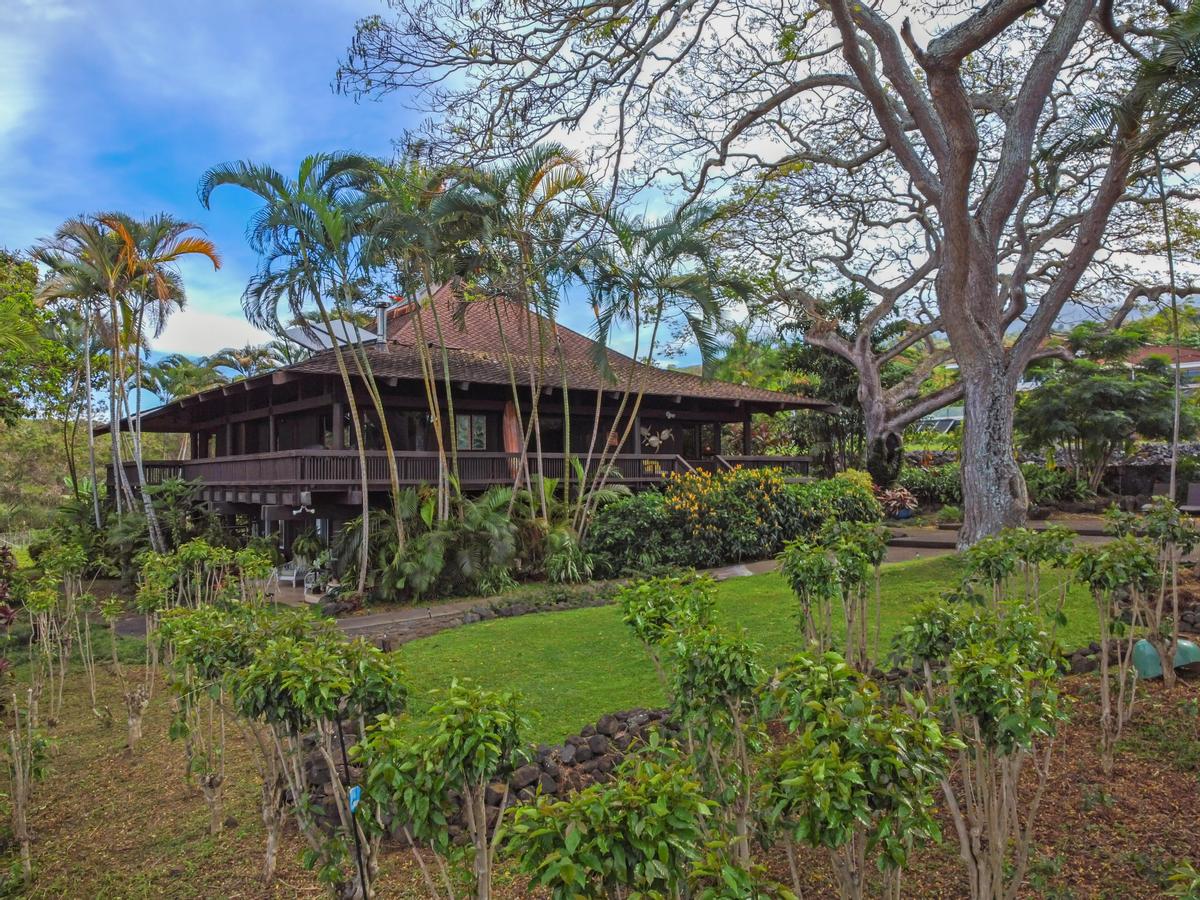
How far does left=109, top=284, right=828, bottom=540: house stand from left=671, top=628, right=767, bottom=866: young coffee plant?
34.2ft

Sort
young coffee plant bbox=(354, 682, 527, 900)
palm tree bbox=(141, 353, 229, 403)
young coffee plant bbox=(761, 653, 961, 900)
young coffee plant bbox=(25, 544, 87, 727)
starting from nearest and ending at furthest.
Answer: young coffee plant bbox=(761, 653, 961, 900) < young coffee plant bbox=(354, 682, 527, 900) < young coffee plant bbox=(25, 544, 87, 727) < palm tree bbox=(141, 353, 229, 403)

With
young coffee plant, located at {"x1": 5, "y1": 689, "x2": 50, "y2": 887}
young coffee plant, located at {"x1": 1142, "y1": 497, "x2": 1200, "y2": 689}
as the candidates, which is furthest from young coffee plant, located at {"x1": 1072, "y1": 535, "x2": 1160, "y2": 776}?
young coffee plant, located at {"x1": 5, "y1": 689, "x2": 50, "y2": 887}

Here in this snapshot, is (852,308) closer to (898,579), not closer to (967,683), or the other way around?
(898,579)

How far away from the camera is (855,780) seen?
2.03m

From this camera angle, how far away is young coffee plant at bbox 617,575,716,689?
153 inches

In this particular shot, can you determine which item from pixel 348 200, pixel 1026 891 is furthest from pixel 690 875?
pixel 348 200

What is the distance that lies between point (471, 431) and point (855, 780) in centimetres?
1689

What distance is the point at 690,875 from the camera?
2.03 m

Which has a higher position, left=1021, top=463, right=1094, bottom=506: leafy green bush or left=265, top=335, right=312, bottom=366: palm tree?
left=265, top=335, right=312, bottom=366: palm tree

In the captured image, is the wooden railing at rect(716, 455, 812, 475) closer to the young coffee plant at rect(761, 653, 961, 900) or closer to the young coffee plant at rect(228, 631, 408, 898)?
the young coffee plant at rect(228, 631, 408, 898)

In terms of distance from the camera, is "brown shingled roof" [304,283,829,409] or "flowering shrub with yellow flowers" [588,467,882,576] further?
"brown shingled roof" [304,283,829,409]

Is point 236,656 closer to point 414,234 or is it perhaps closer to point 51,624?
point 51,624

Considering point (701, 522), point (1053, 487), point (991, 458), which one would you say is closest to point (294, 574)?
point (701, 522)

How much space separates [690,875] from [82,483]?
36.8 m
